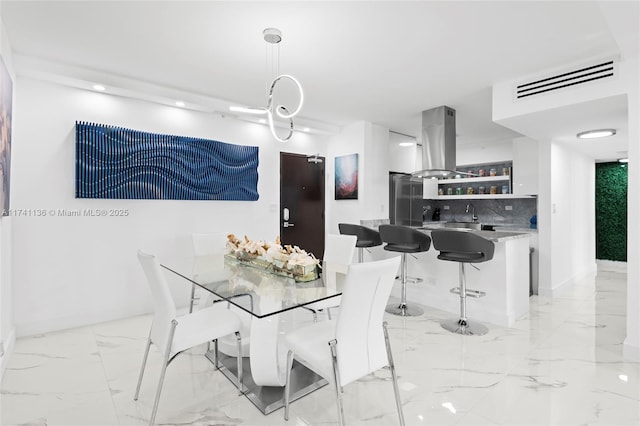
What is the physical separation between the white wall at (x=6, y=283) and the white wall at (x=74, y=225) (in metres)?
0.24

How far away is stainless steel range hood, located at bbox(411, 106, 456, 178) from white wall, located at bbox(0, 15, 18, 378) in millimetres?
4303

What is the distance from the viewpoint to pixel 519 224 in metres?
6.46

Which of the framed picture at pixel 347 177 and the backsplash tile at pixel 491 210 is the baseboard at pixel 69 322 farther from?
the backsplash tile at pixel 491 210

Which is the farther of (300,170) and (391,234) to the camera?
(300,170)

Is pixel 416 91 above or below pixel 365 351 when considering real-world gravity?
above

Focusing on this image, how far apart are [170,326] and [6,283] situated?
1.94 metres

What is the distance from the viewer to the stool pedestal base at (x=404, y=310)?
3.78m

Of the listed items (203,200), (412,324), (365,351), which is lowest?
(412,324)

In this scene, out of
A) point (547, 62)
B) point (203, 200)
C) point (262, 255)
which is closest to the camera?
point (262, 255)

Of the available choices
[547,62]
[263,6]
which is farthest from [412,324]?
[263,6]

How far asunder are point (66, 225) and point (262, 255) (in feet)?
7.52

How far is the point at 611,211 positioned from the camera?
643cm

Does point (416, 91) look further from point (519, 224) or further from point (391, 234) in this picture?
point (519, 224)

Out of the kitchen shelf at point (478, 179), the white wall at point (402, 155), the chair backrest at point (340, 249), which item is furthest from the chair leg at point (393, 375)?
the kitchen shelf at point (478, 179)
